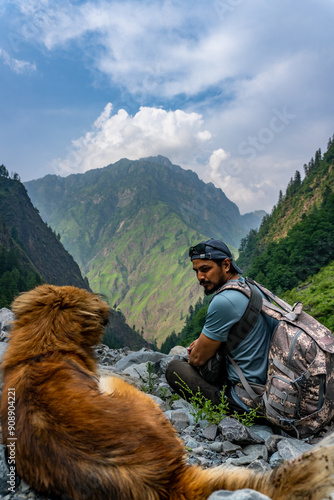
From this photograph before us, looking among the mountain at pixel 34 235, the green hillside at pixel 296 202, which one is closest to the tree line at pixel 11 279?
the mountain at pixel 34 235

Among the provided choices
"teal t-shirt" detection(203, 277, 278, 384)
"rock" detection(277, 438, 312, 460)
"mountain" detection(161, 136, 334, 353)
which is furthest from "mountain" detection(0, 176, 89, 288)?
"rock" detection(277, 438, 312, 460)

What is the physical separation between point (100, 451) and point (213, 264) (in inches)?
120

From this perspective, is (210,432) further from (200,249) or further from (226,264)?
(200,249)

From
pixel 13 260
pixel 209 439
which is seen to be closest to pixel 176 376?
pixel 209 439

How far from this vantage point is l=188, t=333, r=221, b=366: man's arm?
13.9 ft

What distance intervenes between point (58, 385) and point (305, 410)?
9.60 feet

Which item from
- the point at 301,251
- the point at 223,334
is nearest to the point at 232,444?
the point at 223,334

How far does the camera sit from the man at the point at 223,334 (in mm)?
4023

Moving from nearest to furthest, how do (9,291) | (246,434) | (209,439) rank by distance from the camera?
(246,434) → (209,439) → (9,291)

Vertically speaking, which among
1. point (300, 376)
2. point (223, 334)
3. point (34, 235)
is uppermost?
point (34, 235)

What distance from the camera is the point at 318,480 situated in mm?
1705

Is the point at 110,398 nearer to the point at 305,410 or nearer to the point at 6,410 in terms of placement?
the point at 6,410

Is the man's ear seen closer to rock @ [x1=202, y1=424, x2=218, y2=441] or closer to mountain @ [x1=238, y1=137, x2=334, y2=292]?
rock @ [x1=202, y1=424, x2=218, y2=441]

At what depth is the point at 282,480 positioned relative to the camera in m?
1.81
